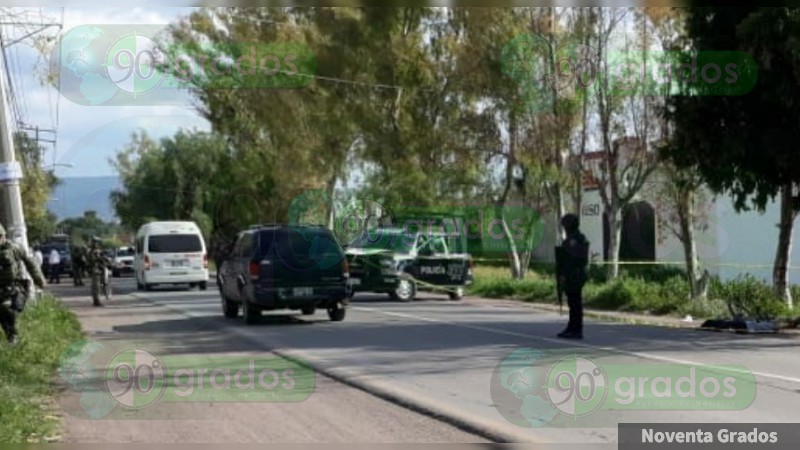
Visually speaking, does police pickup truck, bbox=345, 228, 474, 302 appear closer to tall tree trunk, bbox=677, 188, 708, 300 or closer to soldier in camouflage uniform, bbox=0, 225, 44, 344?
tall tree trunk, bbox=677, 188, 708, 300

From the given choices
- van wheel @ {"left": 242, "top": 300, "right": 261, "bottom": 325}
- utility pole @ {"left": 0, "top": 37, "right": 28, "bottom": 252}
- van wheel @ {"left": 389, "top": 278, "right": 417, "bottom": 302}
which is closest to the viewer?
utility pole @ {"left": 0, "top": 37, "right": 28, "bottom": 252}

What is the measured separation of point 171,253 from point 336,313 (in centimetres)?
1296

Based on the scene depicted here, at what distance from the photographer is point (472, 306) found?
2364 centimetres

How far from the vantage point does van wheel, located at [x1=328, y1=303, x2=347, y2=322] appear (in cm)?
1791

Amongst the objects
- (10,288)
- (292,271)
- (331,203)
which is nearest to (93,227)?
(331,203)

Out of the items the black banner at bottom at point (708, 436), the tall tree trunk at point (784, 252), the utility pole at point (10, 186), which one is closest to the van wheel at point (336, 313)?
the utility pole at point (10, 186)

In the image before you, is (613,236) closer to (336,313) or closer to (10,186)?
(336,313)

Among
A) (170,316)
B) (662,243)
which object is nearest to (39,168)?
(170,316)

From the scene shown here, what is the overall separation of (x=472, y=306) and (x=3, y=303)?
13.2 m

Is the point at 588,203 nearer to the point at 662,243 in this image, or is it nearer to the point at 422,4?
the point at 662,243

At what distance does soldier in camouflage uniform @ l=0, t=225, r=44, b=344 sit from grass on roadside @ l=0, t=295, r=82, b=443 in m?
0.25

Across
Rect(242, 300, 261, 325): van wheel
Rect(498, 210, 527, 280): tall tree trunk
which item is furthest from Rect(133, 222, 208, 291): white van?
Rect(242, 300, 261, 325): van wheel

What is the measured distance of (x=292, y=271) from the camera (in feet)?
56.3

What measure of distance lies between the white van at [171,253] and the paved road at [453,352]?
6832 mm
